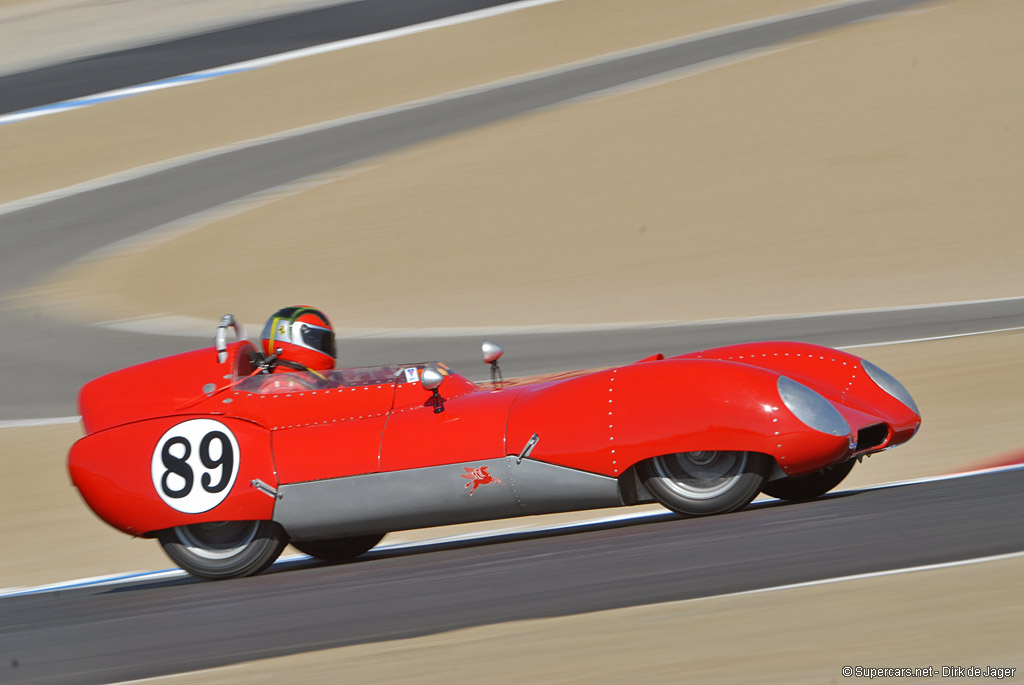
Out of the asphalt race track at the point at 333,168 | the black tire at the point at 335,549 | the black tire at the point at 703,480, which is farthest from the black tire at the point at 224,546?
the asphalt race track at the point at 333,168

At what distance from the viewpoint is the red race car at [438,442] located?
18.2ft

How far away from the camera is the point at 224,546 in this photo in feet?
20.7

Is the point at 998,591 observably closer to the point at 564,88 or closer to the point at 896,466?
the point at 896,466

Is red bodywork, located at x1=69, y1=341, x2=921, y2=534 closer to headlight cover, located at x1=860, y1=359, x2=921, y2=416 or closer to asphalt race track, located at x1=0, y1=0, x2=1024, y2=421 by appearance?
headlight cover, located at x1=860, y1=359, x2=921, y2=416

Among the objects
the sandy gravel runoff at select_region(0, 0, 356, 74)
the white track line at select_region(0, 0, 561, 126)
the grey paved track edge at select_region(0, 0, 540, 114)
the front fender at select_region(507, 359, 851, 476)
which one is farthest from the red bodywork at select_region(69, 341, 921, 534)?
the sandy gravel runoff at select_region(0, 0, 356, 74)

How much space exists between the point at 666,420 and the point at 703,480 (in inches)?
13.9

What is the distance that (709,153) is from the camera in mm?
20547

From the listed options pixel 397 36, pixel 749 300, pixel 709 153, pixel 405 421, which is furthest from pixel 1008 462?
pixel 397 36

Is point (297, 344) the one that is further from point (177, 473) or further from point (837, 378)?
point (837, 378)

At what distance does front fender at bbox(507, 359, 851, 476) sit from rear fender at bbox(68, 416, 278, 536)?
123cm

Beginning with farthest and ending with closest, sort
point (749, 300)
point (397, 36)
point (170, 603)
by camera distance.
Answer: point (397, 36) → point (749, 300) → point (170, 603)

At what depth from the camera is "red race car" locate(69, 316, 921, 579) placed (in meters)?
5.55

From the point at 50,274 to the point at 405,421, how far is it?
13526mm

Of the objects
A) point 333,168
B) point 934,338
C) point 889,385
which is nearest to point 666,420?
point 889,385
